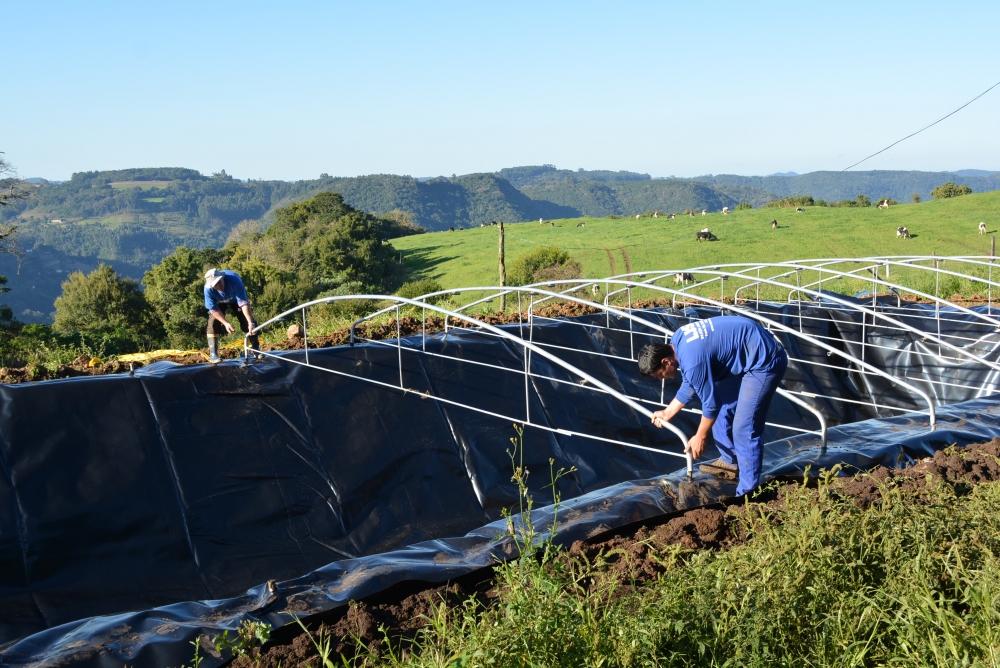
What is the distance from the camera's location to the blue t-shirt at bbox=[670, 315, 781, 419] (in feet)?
17.1

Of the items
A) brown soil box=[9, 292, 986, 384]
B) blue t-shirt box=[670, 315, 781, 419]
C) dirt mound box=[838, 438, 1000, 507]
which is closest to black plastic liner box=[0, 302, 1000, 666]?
dirt mound box=[838, 438, 1000, 507]

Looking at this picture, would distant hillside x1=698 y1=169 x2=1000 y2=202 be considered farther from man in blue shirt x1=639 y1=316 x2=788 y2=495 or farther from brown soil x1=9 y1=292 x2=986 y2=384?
man in blue shirt x1=639 y1=316 x2=788 y2=495

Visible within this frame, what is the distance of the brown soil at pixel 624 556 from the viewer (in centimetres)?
365

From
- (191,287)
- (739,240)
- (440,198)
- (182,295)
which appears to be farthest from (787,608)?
(440,198)

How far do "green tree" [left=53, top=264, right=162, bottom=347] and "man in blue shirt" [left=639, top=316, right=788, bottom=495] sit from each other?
96.3 ft

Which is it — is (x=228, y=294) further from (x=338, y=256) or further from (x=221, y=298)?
(x=338, y=256)

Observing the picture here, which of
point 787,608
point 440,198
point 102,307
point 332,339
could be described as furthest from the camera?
point 440,198

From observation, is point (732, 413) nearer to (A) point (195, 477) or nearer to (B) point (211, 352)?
(A) point (195, 477)

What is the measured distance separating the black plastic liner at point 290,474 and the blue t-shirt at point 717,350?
0.78m

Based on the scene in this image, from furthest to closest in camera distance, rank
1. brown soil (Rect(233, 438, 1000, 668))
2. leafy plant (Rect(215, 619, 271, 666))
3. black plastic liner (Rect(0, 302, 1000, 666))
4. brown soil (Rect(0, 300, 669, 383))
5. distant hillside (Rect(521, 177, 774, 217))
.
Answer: distant hillside (Rect(521, 177, 774, 217))
brown soil (Rect(0, 300, 669, 383))
black plastic liner (Rect(0, 302, 1000, 666))
brown soil (Rect(233, 438, 1000, 668))
leafy plant (Rect(215, 619, 271, 666))

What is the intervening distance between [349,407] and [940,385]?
963 cm

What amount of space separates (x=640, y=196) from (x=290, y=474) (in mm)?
138891

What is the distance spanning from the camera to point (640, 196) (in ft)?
461

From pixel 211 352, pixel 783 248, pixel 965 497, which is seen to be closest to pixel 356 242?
pixel 783 248
